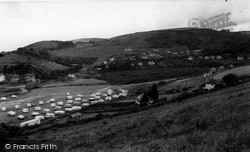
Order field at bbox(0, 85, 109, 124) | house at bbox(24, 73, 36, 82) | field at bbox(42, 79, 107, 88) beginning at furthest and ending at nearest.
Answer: house at bbox(24, 73, 36, 82), field at bbox(42, 79, 107, 88), field at bbox(0, 85, 109, 124)

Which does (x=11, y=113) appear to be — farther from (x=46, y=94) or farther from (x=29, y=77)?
(x=29, y=77)

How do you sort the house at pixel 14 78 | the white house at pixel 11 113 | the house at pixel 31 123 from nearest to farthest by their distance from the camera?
the house at pixel 31 123, the white house at pixel 11 113, the house at pixel 14 78

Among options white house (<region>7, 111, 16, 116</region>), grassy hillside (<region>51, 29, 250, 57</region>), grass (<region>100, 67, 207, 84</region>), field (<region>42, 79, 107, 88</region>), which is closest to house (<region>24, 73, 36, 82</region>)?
field (<region>42, 79, 107, 88</region>)

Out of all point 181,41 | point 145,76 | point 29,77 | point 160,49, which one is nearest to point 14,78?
point 29,77

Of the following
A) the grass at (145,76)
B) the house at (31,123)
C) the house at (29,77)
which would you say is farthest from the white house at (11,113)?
the house at (29,77)

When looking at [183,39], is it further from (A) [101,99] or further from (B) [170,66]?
(A) [101,99]

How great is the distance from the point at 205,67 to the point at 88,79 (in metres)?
46.7

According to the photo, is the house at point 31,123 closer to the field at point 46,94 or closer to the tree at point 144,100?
the field at point 46,94

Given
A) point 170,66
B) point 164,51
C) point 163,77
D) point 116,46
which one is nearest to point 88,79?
point 163,77

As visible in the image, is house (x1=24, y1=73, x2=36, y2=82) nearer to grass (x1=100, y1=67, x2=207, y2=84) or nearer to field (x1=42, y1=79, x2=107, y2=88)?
field (x1=42, y1=79, x2=107, y2=88)

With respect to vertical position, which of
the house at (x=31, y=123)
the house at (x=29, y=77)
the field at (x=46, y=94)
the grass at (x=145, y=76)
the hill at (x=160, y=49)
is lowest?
the house at (x=31, y=123)

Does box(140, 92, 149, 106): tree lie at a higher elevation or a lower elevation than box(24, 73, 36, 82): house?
lower

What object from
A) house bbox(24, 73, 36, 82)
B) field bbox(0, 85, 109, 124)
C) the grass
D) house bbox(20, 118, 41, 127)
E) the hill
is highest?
the hill

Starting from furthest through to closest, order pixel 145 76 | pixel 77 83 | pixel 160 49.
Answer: pixel 160 49 → pixel 145 76 → pixel 77 83
